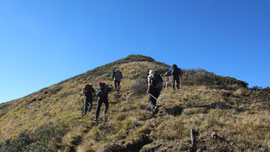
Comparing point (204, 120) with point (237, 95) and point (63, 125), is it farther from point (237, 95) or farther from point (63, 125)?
point (63, 125)

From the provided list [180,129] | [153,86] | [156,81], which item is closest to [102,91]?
[153,86]

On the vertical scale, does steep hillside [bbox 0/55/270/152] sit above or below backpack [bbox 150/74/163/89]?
below

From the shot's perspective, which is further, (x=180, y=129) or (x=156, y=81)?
(x=156, y=81)

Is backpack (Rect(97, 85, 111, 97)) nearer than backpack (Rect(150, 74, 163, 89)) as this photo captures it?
No

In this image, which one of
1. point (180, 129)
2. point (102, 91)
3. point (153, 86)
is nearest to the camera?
point (180, 129)

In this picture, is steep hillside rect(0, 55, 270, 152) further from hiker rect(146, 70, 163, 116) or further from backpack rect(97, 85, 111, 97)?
backpack rect(97, 85, 111, 97)

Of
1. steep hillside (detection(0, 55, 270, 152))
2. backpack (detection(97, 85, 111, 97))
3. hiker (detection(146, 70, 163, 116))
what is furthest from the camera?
backpack (detection(97, 85, 111, 97))

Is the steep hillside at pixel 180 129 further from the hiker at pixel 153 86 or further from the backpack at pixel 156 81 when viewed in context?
the backpack at pixel 156 81

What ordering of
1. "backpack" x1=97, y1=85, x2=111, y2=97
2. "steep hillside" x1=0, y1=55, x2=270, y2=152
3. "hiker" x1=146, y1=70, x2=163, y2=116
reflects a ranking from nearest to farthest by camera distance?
"steep hillside" x1=0, y1=55, x2=270, y2=152 → "hiker" x1=146, y1=70, x2=163, y2=116 → "backpack" x1=97, y1=85, x2=111, y2=97

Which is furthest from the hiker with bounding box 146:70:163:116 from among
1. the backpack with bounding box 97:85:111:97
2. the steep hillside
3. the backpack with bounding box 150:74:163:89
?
the backpack with bounding box 97:85:111:97

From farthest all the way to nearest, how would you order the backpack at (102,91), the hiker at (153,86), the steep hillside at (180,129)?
the backpack at (102,91)
the hiker at (153,86)
the steep hillside at (180,129)

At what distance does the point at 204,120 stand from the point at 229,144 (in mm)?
1517

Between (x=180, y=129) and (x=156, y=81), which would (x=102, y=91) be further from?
(x=180, y=129)

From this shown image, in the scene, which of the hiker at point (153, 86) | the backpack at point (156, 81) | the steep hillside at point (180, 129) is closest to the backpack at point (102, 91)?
the steep hillside at point (180, 129)
